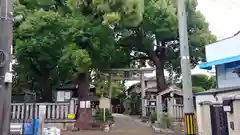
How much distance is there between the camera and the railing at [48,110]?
50.4 ft

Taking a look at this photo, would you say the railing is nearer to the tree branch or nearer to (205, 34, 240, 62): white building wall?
the tree branch

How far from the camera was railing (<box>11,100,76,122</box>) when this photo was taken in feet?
50.4

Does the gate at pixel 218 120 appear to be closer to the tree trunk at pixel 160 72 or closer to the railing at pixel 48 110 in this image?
the railing at pixel 48 110

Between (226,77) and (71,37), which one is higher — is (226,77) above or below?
below

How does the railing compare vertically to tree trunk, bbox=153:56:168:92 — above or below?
below

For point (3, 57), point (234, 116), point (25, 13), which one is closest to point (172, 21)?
point (25, 13)

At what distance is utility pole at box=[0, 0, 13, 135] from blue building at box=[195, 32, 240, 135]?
600 centimetres

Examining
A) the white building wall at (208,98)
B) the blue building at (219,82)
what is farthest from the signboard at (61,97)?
the white building wall at (208,98)

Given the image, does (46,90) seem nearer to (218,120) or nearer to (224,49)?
(224,49)

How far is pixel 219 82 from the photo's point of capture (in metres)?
14.6

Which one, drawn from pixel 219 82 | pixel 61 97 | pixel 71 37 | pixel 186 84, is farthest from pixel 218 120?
pixel 61 97

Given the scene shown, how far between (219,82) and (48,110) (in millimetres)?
9241

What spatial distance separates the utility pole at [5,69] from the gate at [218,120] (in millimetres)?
5567

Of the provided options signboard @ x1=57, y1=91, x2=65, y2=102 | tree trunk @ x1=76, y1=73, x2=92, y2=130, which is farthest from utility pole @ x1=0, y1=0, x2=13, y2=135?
signboard @ x1=57, y1=91, x2=65, y2=102
